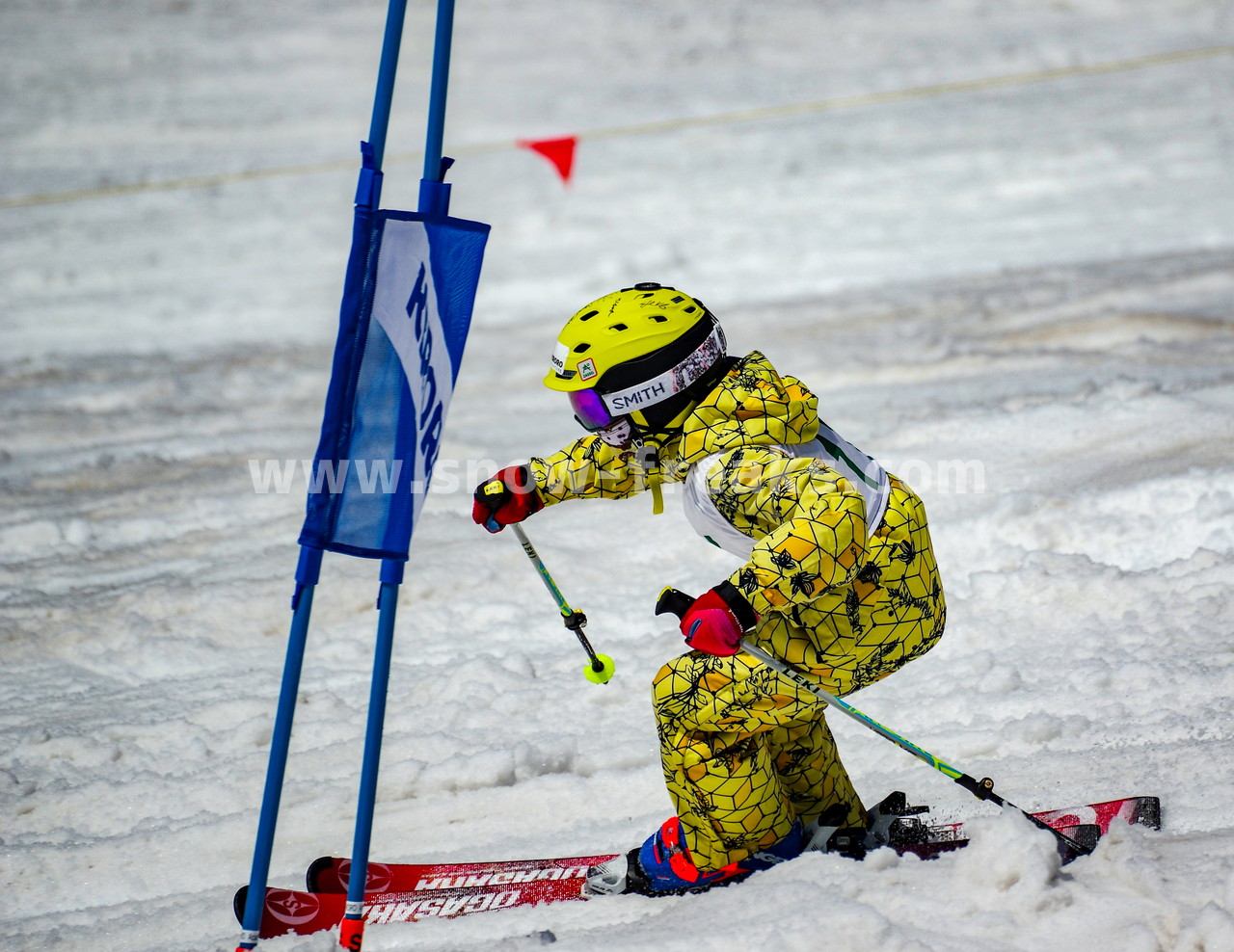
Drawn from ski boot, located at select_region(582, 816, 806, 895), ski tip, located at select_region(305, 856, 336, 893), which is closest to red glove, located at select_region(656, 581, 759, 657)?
ski boot, located at select_region(582, 816, 806, 895)

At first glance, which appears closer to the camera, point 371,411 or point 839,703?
point 371,411

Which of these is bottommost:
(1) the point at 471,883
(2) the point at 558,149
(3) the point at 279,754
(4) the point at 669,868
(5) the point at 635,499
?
(1) the point at 471,883

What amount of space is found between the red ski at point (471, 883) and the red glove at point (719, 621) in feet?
3.26

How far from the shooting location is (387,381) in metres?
2.53

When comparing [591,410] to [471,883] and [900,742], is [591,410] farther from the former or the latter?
[471,883]

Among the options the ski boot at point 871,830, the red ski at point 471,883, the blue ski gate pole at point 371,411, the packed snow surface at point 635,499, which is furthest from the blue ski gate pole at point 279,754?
the ski boot at point 871,830

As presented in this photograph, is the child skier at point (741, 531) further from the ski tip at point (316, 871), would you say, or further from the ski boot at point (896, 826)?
the ski tip at point (316, 871)

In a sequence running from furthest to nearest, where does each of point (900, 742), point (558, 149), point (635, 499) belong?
point (558, 149) → point (635, 499) → point (900, 742)

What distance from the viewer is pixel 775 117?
13.8 metres

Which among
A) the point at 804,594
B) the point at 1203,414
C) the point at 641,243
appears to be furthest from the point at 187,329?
the point at 804,594

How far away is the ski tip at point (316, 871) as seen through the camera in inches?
131

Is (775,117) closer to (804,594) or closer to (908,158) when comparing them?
(908,158)

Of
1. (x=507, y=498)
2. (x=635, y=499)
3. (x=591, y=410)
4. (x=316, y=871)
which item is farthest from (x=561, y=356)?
(x=635, y=499)

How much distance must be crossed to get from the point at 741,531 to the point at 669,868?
965mm
